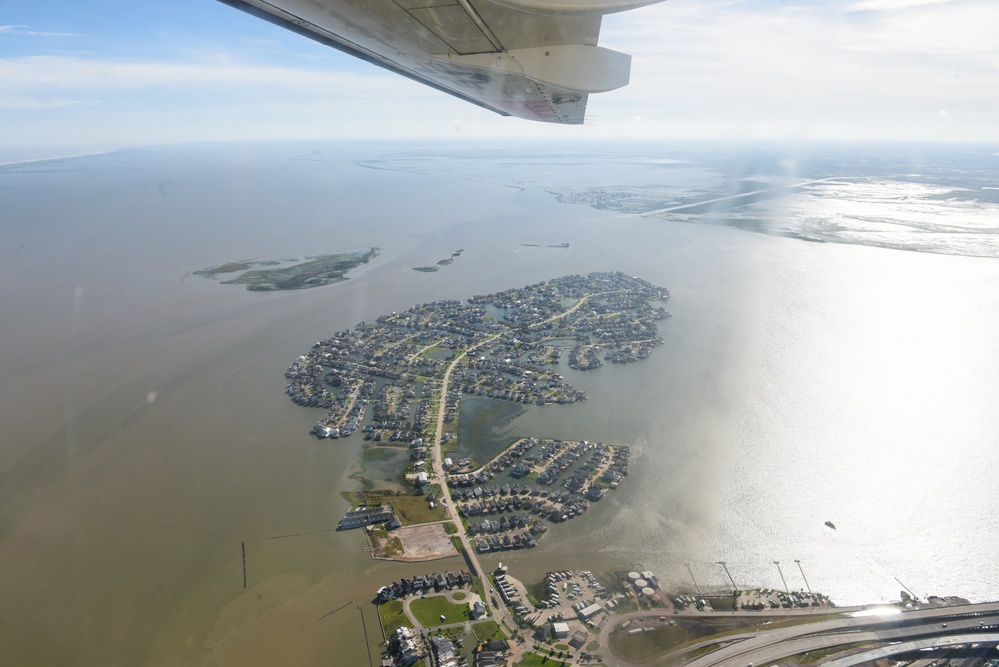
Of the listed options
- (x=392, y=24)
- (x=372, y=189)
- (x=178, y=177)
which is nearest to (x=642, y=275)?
(x=392, y=24)

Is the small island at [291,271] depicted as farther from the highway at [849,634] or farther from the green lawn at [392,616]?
the highway at [849,634]

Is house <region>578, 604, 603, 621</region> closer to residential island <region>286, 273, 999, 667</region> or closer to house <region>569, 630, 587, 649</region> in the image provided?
residential island <region>286, 273, 999, 667</region>

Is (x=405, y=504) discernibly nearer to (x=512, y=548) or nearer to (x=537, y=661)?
(x=512, y=548)

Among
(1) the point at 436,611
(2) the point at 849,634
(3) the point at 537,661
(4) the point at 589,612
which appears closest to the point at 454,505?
(1) the point at 436,611

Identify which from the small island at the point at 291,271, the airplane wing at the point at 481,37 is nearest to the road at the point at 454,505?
the airplane wing at the point at 481,37

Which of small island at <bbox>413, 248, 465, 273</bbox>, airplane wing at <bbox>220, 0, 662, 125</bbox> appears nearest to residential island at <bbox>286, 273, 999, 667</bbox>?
airplane wing at <bbox>220, 0, 662, 125</bbox>
